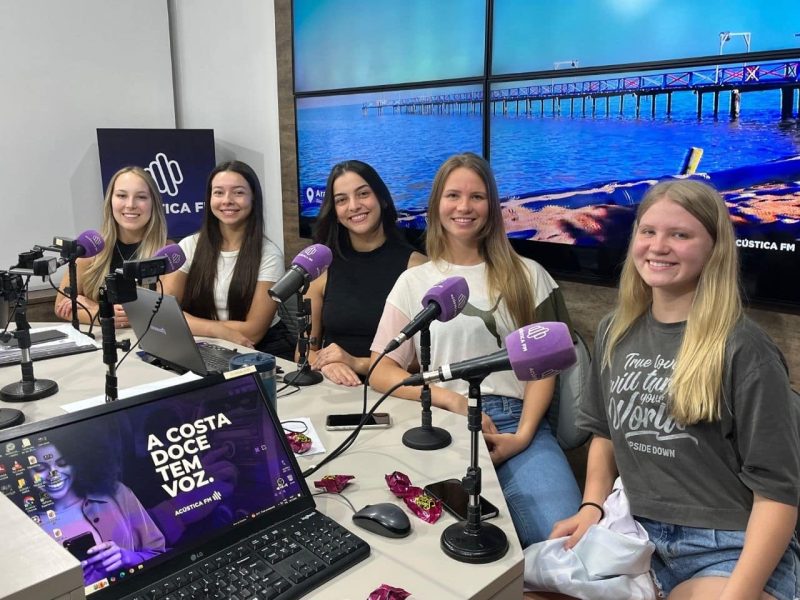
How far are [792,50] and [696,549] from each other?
1473mm

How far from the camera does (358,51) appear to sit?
3340mm

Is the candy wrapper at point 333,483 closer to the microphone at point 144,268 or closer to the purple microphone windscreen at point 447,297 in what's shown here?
the purple microphone windscreen at point 447,297

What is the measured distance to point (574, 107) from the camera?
2506mm

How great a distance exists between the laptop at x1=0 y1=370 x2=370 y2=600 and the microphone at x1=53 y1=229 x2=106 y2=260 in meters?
1.28

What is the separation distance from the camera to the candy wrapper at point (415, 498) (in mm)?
1222

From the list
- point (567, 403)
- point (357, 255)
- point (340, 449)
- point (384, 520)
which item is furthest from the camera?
point (357, 255)

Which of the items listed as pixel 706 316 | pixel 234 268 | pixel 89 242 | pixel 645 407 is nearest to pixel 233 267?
pixel 234 268

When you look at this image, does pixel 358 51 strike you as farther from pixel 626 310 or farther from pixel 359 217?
pixel 626 310

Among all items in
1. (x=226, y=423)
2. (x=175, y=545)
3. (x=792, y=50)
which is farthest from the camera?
(x=792, y=50)

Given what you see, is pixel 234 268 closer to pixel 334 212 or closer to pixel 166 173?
pixel 334 212

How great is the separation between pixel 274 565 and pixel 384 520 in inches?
8.4

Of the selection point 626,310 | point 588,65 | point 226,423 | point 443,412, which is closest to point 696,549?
point 626,310

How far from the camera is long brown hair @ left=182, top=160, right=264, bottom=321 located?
2.81 m

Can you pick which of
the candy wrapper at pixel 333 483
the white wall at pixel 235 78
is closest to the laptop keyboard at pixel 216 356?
the candy wrapper at pixel 333 483
